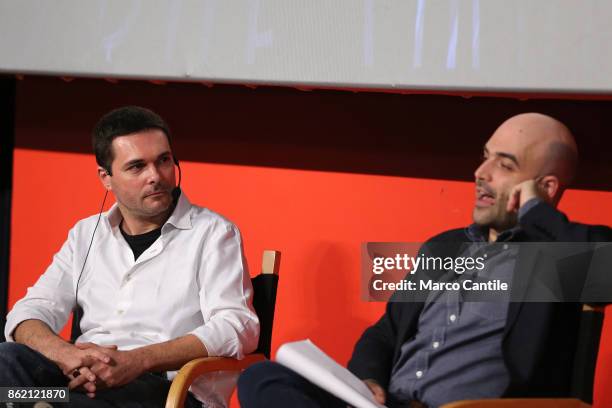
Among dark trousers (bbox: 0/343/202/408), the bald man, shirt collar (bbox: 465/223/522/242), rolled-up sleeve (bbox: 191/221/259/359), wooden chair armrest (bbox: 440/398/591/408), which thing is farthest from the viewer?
rolled-up sleeve (bbox: 191/221/259/359)

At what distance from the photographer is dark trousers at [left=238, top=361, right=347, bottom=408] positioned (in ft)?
6.65

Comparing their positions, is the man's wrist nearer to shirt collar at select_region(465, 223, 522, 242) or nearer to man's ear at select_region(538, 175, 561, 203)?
shirt collar at select_region(465, 223, 522, 242)

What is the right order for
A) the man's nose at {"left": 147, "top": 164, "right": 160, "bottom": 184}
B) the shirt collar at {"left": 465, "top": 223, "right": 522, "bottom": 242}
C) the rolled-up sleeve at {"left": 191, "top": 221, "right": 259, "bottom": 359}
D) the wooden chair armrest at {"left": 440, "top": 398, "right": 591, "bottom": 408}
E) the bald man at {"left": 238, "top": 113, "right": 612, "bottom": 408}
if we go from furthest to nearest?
the man's nose at {"left": 147, "top": 164, "right": 160, "bottom": 184}
the rolled-up sleeve at {"left": 191, "top": 221, "right": 259, "bottom": 359}
the shirt collar at {"left": 465, "top": 223, "right": 522, "bottom": 242}
the bald man at {"left": 238, "top": 113, "right": 612, "bottom": 408}
the wooden chair armrest at {"left": 440, "top": 398, "right": 591, "bottom": 408}

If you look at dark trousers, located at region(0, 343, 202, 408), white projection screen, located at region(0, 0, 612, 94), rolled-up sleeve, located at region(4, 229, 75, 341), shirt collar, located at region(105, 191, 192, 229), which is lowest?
dark trousers, located at region(0, 343, 202, 408)

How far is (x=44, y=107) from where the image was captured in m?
3.54

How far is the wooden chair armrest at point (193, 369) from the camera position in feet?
7.22

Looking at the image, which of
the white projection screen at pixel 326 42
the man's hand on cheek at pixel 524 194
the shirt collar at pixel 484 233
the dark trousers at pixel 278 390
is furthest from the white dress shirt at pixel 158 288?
the man's hand on cheek at pixel 524 194

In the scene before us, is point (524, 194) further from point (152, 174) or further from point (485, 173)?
point (152, 174)

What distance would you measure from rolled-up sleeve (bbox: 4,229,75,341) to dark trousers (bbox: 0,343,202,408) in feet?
0.89

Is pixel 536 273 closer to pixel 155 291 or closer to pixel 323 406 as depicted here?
pixel 323 406

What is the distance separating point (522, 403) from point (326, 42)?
131 centimetres

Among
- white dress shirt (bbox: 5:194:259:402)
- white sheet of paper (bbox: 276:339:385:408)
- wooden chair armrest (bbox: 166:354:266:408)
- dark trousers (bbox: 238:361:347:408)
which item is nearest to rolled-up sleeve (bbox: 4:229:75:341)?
white dress shirt (bbox: 5:194:259:402)

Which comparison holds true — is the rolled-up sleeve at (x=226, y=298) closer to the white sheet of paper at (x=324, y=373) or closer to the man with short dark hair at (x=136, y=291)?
the man with short dark hair at (x=136, y=291)

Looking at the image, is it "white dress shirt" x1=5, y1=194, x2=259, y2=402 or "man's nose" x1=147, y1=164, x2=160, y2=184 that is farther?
"man's nose" x1=147, y1=164, x2=160, y2=184
